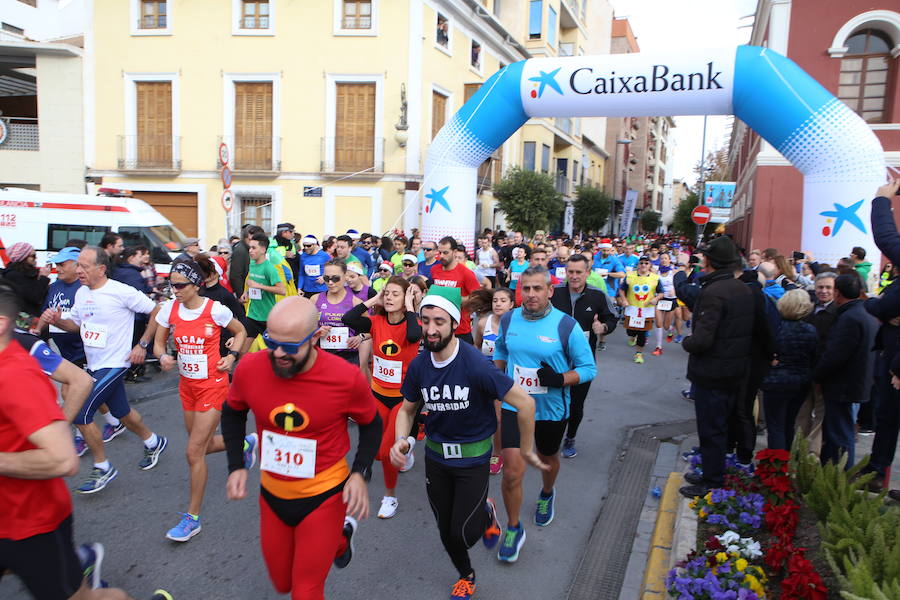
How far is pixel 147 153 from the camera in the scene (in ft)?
71.1

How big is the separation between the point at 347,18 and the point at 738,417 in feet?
65.5

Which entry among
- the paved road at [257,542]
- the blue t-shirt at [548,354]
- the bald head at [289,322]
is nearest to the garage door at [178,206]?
the paved road at [257,542]

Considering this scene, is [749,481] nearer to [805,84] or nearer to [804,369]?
[804,369]

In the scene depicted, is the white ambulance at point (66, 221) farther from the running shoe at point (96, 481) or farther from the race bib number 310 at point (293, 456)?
the race bib number 310 at point (293, 456)

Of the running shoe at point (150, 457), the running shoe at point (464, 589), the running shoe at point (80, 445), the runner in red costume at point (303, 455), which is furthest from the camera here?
the running shoe at point (80, 445)

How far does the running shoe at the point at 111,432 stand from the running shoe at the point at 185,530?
234cm

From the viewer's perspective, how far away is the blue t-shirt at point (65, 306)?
5754mm

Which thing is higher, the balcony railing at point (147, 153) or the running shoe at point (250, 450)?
the balcony railing at point (147, 153)

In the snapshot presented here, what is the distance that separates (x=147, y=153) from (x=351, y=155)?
24.5 ft

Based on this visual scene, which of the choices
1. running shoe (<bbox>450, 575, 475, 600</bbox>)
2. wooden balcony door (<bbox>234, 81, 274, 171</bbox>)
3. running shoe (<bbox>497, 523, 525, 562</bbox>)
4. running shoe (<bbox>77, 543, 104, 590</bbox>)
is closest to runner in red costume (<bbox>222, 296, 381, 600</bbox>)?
running shoe (<bbox>77, 543, 104, 590</bbox>)

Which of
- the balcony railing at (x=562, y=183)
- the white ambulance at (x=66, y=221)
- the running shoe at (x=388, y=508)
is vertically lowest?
the running shoe at (x=388, y=508)

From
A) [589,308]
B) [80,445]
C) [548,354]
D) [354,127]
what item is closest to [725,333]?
[548,354]

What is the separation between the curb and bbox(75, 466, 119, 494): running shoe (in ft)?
14.0

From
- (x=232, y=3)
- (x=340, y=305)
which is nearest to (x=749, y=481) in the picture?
(x=340, y=305)
